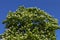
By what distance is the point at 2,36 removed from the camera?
109 feet

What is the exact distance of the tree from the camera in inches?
1267

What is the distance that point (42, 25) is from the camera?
34.0 meters

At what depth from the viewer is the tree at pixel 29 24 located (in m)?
32.2

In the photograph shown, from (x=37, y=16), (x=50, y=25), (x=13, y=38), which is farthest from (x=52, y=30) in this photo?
(x=13, y=38)

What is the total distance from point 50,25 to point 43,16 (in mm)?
1668

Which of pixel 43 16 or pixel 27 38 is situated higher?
pixel 43 16

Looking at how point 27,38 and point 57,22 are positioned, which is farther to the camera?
point 57,22

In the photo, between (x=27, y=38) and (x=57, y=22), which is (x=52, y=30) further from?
(x=27, y=38)

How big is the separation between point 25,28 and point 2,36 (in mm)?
3427

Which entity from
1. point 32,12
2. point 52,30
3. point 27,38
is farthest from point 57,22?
point 27,38

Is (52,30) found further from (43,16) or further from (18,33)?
(18,33)

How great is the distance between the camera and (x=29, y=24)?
32719 millimetres

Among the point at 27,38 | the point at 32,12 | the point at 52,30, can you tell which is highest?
the point at 32,12

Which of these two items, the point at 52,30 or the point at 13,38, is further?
the point at 52,30
